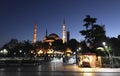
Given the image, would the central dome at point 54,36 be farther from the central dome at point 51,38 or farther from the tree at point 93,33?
the tree at point 93,33

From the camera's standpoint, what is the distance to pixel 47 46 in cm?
14925

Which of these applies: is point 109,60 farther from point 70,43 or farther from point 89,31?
point 70,43

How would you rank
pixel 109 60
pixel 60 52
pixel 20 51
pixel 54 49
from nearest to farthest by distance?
1. pixel 109 60
2. pixel 20 51
3. pixel 54 49
4. pixel 60 52

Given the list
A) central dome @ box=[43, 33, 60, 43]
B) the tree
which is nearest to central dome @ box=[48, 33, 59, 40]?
central dome @ box=[43, 33, 60, 43]

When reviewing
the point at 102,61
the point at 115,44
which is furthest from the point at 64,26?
the point at 102,61

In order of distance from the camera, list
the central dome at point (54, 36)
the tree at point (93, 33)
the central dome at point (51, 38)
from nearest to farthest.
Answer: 1. the tree at point (93, 33)
2. the central dome at point (51, 38)
3. the central dome at point (54, 36)

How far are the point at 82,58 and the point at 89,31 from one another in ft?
60.1

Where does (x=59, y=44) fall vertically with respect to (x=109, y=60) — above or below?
above

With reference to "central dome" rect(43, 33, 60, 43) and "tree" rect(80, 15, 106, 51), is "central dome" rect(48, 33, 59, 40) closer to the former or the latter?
"central dome" rect(43, 33, 60, 43)

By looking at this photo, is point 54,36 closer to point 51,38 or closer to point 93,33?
point 51,38

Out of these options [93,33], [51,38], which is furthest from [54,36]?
[93,33]

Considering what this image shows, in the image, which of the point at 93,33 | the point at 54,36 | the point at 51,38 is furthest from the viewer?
the point at 54,36

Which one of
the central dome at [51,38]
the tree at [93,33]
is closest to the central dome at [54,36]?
the central dome at [51,38]

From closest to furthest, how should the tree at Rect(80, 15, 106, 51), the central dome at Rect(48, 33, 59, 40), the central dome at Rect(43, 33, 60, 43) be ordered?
the tree at Rect(80, 15, 106, 51)
the central dome at Rect(43, 33, 60, 43)
the central dome at Rect(48, 33, 59, 40)
